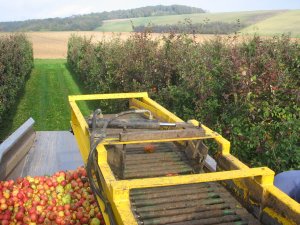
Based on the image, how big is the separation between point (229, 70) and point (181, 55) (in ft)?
6.21

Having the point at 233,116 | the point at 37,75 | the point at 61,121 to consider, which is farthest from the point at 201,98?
the point at 37,75

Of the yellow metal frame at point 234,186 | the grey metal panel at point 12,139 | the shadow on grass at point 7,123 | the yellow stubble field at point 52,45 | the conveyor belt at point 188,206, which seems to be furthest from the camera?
the yellow stubble field at point 52,45

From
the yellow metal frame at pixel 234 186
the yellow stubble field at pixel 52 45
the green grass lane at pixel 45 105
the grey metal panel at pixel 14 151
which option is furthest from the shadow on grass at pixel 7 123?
the yellow stubble field at pixel 52 45

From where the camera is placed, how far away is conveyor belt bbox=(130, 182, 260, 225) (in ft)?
11.7

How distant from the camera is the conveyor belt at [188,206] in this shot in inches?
141

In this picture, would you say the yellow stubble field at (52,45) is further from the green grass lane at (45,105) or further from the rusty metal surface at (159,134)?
the rusty metal surface at (159,134)

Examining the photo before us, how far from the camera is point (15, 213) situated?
4836mm

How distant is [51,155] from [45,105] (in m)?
8.84

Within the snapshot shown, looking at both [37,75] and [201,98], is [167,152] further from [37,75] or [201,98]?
[37,75]

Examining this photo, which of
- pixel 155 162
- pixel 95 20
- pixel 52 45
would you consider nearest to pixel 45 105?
pixel 155 162

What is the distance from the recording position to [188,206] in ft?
12.5

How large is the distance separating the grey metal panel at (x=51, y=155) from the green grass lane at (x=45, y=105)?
10.8ft

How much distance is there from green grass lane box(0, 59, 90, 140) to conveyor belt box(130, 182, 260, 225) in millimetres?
7771

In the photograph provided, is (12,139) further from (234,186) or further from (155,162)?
(234,186)
